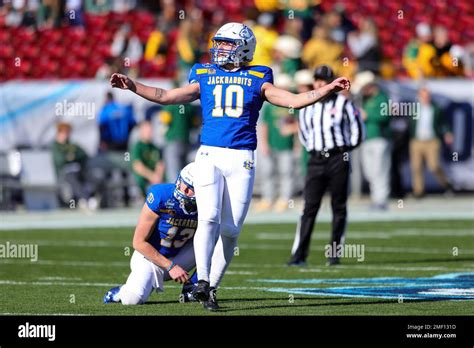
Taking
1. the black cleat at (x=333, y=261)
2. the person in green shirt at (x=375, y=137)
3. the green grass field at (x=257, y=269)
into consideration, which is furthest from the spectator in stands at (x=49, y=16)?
the black cleat at (x=333, y=261)

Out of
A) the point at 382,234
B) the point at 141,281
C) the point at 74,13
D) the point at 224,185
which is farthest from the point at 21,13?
the point at 224,185

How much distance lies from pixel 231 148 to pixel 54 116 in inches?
505

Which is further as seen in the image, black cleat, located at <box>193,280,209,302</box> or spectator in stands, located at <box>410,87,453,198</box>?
spectator in stands, located at <box>410,87,453,198</box>

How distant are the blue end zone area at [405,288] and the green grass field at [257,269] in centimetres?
23

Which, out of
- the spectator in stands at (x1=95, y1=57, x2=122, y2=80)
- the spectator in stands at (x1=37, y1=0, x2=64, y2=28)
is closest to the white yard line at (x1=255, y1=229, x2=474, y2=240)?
the spectator in stands at (x1=95, y1=57, x2=122, y2=80)

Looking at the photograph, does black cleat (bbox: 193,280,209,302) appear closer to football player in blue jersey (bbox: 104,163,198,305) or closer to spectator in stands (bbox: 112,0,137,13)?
football player in blue jersey (bbox: 104,163,198,305)

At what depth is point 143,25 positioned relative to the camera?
2544 centimetres

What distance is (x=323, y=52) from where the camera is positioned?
21938mm

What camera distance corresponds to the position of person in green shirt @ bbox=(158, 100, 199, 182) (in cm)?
2078

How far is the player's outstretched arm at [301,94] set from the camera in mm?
8781
